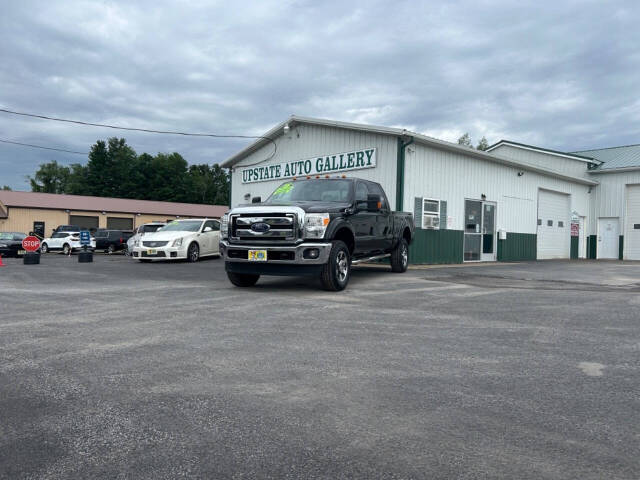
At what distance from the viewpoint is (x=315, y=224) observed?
860 cm

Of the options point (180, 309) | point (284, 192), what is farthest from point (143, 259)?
point (180, 309)

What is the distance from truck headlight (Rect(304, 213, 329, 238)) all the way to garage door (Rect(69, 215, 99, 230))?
125 feet

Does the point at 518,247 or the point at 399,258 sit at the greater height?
the point at 518,247

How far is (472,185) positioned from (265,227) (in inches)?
472

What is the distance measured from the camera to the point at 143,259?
55.8 feet

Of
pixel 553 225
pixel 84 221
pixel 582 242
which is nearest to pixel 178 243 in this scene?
pixel 553 225

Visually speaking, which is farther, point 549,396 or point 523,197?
point 523,197

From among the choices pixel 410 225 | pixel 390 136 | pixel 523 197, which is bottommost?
pixel 410 225

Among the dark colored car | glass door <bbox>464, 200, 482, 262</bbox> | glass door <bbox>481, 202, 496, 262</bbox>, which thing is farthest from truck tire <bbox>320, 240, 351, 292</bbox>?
the dark colored car

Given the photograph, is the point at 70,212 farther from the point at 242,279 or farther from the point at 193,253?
the point at 242,279

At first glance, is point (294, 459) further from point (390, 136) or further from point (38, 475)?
point (390, 136)

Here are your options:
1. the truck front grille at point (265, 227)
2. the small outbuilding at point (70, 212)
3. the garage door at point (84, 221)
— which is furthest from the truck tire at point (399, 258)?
the garage door at point (84, 221)

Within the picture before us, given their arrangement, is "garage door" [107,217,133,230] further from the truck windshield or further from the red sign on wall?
the truck windshield

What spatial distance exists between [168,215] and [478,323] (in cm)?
4476
